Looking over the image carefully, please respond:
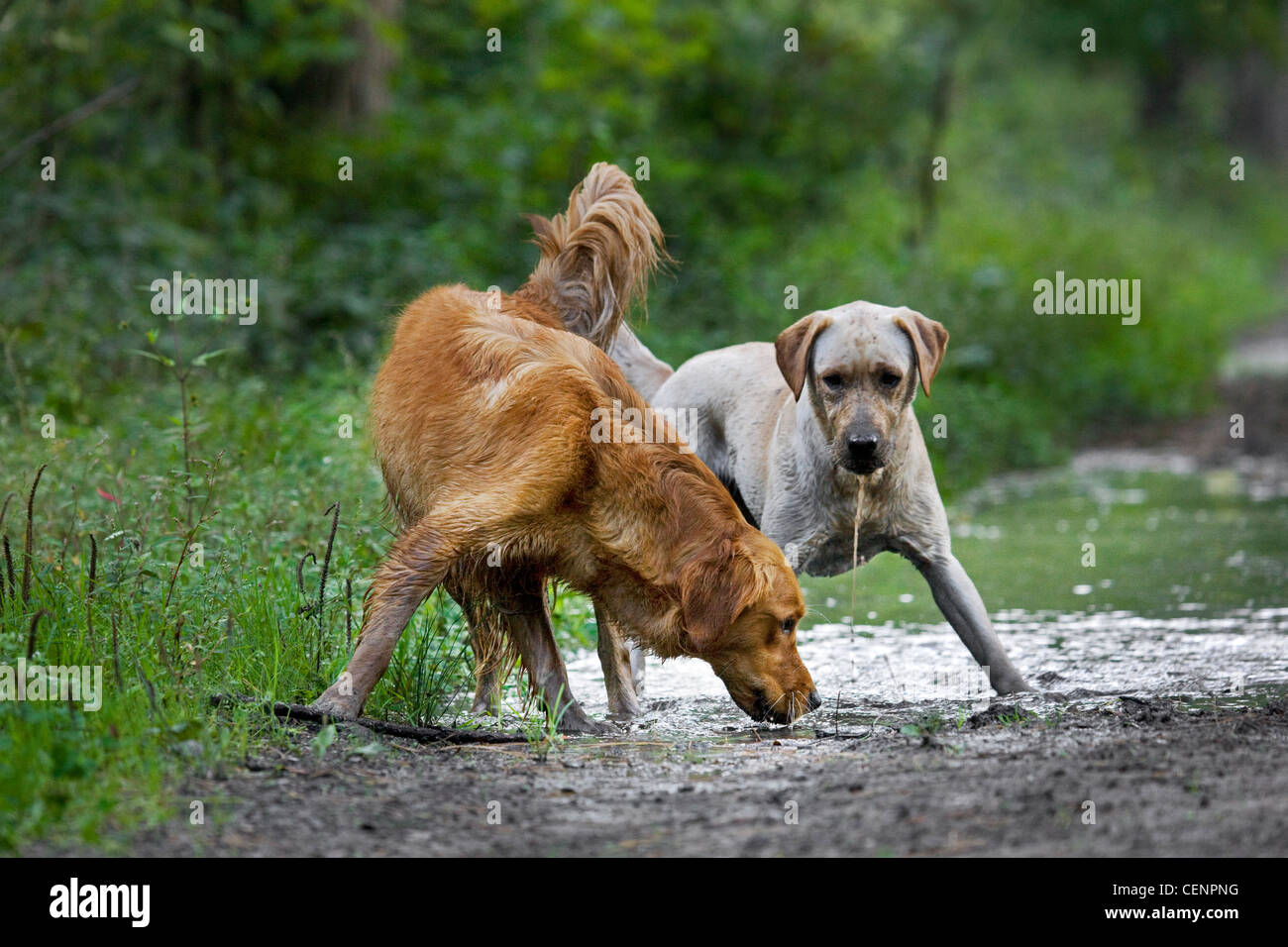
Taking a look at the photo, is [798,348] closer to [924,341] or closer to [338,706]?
[924,341]

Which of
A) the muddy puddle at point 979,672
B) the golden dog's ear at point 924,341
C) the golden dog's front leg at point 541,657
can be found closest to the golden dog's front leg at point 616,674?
the muddy puddle at point 979,672

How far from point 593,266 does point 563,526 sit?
A: 1.56m

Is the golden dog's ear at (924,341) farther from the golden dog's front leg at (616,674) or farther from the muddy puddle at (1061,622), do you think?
the golden dog's front leg at (616,674)

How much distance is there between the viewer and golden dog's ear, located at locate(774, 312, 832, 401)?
6.28 metres

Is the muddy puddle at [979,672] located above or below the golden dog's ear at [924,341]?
below

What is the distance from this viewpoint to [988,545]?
32.0ft

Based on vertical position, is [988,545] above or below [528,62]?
below

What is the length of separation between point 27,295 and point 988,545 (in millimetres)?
7071

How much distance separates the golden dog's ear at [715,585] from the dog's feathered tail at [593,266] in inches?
61.4

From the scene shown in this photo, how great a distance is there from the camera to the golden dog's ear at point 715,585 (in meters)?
5.16

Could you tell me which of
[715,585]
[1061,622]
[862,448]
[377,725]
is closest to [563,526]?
[715,585]
